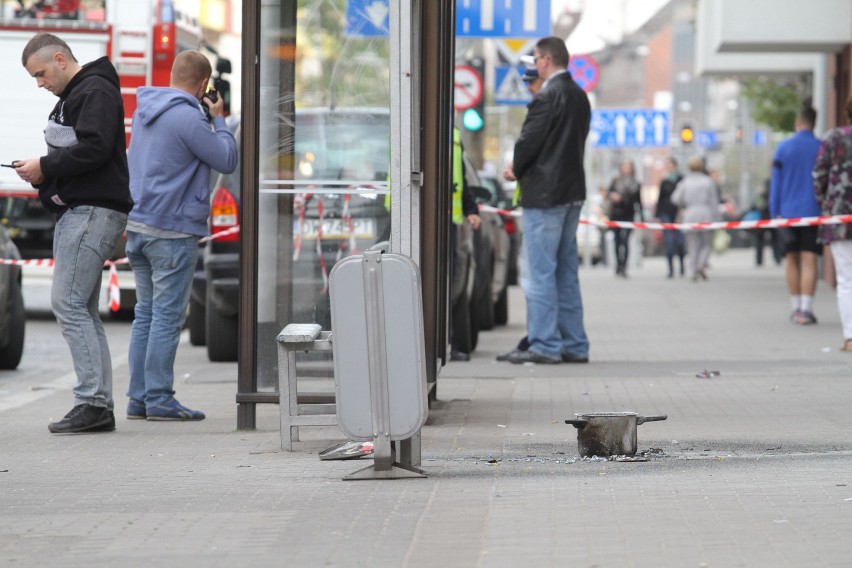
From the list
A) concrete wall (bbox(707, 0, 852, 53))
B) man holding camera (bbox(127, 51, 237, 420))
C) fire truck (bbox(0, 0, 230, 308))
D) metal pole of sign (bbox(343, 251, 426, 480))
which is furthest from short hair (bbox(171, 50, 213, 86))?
concrete wall (bbox(707, 0, 852, 53))

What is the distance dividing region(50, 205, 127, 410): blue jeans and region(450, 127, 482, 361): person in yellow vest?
310cm

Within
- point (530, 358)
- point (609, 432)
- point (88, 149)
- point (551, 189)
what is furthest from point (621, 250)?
point (609, 432)

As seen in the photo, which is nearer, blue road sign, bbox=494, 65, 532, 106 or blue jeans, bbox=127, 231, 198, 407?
blue jeans, bbox=127, 231, 198, 407

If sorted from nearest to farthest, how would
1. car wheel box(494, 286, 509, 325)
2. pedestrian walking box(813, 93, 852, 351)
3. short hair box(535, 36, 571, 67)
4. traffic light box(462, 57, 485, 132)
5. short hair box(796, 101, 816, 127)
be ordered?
1. short hair box(535, 36, 571, 67)
2. pedestrian walking box(813, 93, 852, 351)
3. short hair box(796, 101, 816, 127)
4. car wheel box(494, 286, 509, 325)
5. traffic light box(462, 57, 485, 132)

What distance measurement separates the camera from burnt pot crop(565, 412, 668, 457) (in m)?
7.27

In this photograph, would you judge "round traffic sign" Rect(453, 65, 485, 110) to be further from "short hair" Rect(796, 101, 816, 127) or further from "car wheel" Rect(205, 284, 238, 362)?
"car wheel" Rect(205, 284, 238, 362)

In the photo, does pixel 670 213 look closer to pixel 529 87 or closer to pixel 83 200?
pixel 529 87

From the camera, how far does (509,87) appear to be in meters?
21.6

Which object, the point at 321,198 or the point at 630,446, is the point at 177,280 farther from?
the point at 630,446

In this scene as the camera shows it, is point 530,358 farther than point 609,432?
Yes

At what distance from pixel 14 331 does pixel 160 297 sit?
3.48 meters

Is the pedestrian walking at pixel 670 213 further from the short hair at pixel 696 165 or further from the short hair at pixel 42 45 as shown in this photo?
the short hair at pixel 42 45

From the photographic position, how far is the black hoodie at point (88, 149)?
324 inches

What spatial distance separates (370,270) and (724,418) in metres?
2.97
